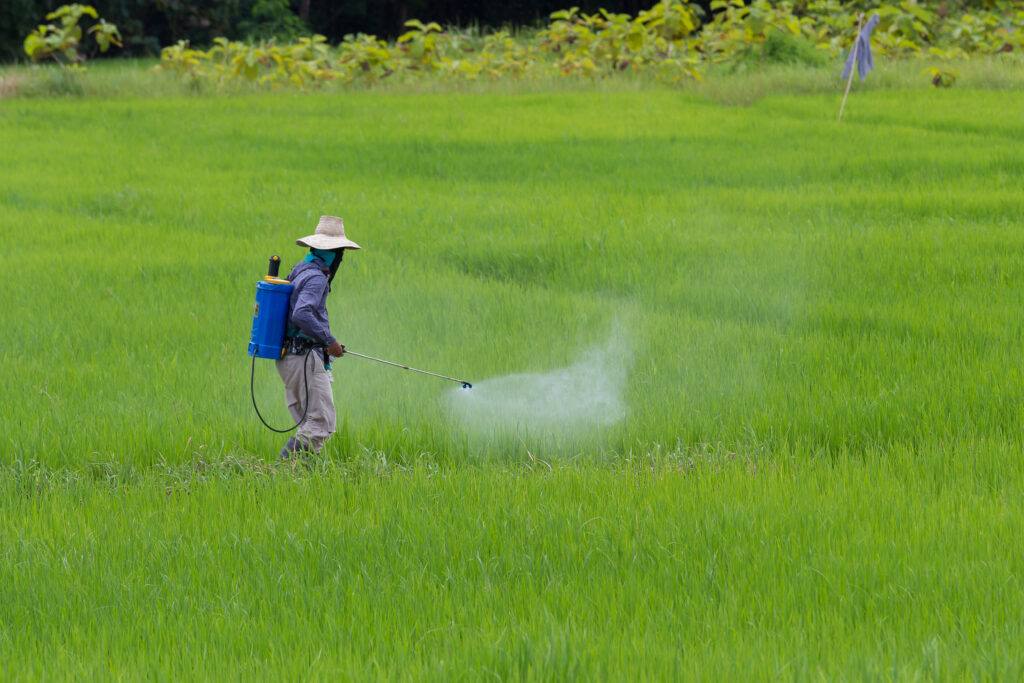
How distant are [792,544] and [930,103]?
1323 centimetres

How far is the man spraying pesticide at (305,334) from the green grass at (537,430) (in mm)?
246

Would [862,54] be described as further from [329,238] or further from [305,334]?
[305,334]

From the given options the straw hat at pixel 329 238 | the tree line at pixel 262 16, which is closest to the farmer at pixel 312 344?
the straw hat at pixel 329 238

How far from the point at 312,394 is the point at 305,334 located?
0.38 m

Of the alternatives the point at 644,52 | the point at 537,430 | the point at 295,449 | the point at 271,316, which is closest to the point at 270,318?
the point at 271,316

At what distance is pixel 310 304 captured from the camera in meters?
4.72

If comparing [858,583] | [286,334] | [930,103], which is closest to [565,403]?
[286,334]

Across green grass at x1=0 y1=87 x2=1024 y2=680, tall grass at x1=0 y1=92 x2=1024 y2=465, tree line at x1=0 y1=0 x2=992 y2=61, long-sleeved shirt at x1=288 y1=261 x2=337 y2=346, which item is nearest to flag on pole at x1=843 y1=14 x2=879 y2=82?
tall grass at x1=0 y1=92 x2=1024 y2=465

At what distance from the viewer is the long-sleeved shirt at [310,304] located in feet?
15.4

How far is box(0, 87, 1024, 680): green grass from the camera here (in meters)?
3.18

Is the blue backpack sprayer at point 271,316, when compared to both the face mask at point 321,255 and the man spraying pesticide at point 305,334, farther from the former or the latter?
the face mask at point 321,255

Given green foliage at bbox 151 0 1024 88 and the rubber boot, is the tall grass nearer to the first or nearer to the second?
the rubber boot

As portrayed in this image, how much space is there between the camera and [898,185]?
11.0 meters

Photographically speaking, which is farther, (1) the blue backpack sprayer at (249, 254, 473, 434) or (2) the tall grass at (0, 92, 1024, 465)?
(2) the tall grass at (0, 92, 1024, 465)
